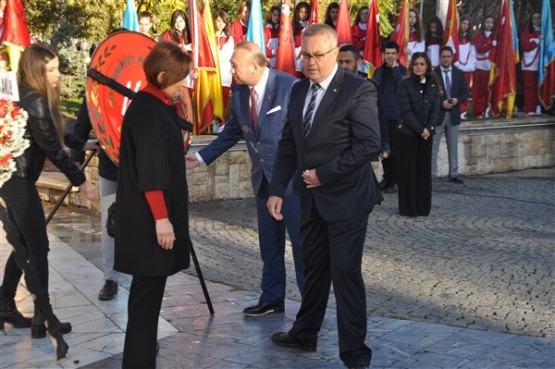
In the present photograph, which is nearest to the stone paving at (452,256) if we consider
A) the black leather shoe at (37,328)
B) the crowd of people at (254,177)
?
the crowd of people at (254,177)

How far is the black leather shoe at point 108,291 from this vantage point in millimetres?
7621

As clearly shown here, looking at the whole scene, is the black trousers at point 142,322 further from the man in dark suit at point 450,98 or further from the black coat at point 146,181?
the man in dark suit at point 450,98

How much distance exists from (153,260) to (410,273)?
406 centimetres

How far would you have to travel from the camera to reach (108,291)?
7.65 metres

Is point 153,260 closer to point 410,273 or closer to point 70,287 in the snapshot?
point 70,287

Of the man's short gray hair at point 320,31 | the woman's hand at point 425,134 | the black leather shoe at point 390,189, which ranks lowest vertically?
the black leather shoe at point 390,189

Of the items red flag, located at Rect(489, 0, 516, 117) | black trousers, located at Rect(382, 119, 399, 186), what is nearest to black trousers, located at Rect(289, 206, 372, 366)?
black trousers, located at Rect(382, 119, 399, 186)

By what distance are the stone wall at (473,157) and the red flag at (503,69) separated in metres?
0.89

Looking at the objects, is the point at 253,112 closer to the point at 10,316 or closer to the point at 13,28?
the point at 10,316

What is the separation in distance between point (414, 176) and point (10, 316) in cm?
621

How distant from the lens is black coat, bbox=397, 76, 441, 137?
11844mm

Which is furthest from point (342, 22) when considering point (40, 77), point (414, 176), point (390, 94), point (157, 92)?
point (157, 92)

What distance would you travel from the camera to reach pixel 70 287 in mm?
8031

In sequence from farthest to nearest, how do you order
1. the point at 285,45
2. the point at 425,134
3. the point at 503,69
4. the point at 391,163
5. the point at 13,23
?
the point at 503,69
the point at 285,45
the point at 391,163
the point at 13,23
the point at 425,134
